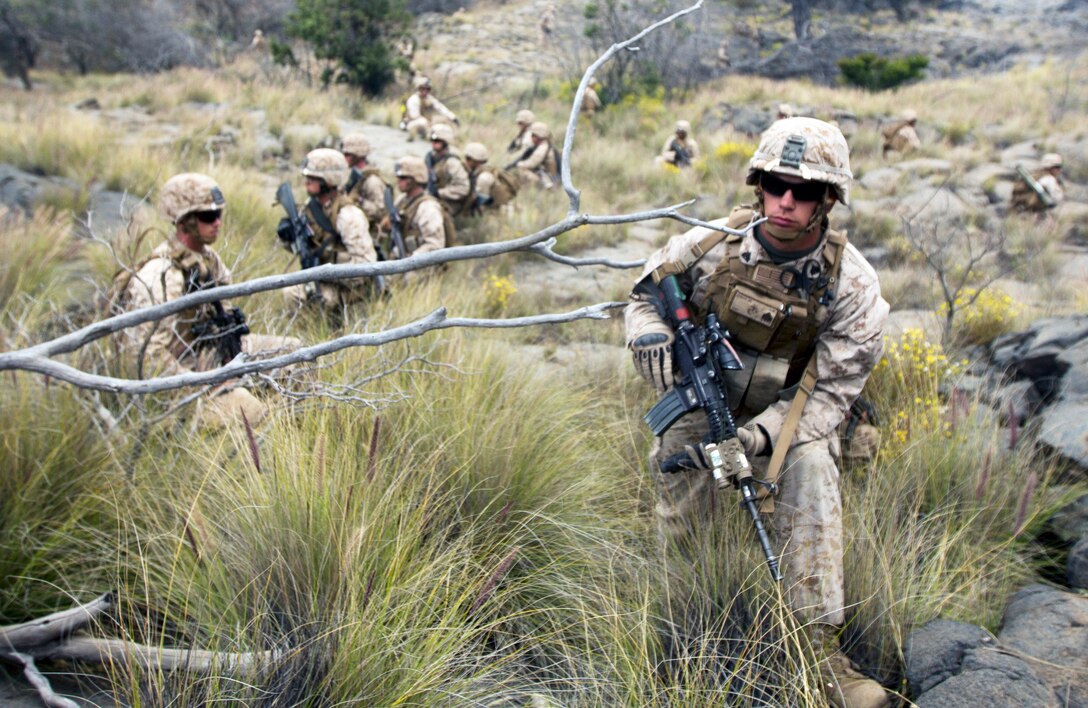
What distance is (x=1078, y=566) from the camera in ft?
10.8

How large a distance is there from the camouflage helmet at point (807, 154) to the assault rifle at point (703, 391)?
1.97 ft

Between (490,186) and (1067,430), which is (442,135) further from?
(1067,430)

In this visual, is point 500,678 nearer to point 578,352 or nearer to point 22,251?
point 578,352

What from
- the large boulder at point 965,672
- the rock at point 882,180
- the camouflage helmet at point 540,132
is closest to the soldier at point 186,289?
the large boulder at point 965,672

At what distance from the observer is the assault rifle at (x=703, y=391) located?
9.26ft

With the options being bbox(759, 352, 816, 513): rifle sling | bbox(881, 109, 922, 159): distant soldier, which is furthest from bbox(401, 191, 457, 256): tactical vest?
bbox(881, 109, 922, 159): distant soldier

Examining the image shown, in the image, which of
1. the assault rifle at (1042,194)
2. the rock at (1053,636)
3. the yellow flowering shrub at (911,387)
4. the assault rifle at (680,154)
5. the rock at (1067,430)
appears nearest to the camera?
the rock at (1053,636)

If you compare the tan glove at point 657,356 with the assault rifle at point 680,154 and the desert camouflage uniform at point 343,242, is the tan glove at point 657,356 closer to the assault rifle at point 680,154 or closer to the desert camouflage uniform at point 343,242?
the desert camouflage uniform at point 343,242

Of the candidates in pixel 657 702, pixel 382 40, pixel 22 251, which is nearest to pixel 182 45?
pixel 382 40

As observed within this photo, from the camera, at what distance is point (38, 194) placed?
793 centimetres

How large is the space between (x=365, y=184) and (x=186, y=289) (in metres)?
3.82

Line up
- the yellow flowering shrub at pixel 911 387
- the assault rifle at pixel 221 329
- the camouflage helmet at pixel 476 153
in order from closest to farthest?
the yellow flowering shrub at pixel 911 387, the assault rifle at pixel 221 329, the camouflage helmet at pixel 476 153

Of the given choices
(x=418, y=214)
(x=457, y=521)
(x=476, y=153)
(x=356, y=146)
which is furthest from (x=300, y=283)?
(x=476, y=153)

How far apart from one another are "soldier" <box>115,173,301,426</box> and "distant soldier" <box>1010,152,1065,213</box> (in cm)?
1037
